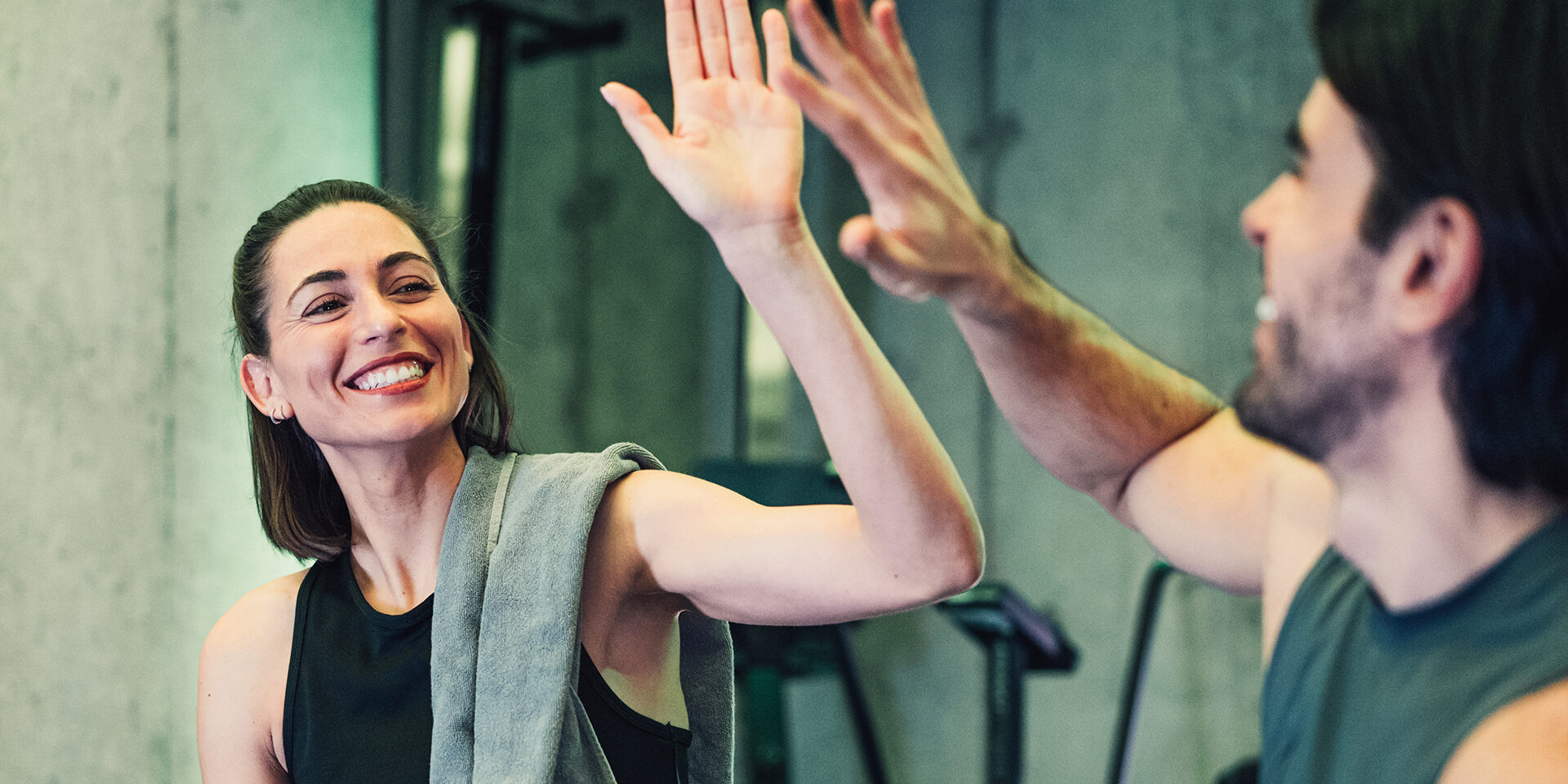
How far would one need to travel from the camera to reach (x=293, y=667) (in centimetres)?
133

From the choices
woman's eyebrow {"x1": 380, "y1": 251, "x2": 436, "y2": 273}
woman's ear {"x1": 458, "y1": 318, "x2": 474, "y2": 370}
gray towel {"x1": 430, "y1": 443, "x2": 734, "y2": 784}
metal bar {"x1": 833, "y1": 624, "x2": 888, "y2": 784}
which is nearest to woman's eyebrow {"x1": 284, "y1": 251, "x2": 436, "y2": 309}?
woman's eyebrow {"x1": 380, "y1": 251, "x2": 436, "y2": 273}

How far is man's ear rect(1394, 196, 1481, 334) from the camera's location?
642mm

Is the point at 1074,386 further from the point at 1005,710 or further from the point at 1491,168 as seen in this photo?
the point at 1005,710

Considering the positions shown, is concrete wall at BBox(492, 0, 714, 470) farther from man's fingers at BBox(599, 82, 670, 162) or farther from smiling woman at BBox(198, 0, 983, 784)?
man's fingers at BBox(599, 82, 670, 162)

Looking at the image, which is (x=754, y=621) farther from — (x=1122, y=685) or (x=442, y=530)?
(x=1122, y=685)

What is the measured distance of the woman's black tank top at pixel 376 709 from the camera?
1214mm

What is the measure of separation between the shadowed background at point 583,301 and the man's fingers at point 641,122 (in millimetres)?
1181

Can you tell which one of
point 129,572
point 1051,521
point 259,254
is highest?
point 259,254

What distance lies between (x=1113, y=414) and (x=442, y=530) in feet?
2.65

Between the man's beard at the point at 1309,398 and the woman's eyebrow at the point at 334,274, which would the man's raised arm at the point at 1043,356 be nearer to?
the man's beard at the point at 1309,398

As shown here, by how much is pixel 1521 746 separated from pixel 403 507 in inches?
45.5

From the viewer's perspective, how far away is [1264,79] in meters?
2.92

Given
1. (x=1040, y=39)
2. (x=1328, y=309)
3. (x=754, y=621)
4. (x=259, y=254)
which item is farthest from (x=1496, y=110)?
(x=1040, y=39)

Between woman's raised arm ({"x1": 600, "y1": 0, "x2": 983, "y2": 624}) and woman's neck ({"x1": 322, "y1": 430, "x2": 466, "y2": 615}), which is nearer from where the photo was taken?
woman's raised arm ({"x1": 600, "y1": 0, "x2": 983, "y2": 624})
